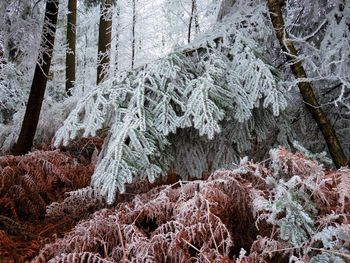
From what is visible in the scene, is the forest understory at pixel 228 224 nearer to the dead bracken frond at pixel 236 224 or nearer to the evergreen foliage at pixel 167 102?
the dead bracken frond at pixel 236 224

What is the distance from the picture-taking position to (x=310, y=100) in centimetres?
364

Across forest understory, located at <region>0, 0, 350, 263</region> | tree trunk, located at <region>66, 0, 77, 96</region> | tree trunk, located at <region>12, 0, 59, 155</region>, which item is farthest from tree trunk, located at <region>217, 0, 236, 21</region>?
tree trunk, located at <region>66, 0, 77, 96</region>

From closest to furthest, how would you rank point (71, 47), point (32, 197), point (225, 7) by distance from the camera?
point (32, 197) → point (225, 7) → point (71, 47)

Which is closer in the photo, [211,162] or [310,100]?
[310,100]

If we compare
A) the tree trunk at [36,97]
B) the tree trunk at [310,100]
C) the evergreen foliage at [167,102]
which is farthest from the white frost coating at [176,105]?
the tree trunk at [36,97]

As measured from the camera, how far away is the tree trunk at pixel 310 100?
11.7ft

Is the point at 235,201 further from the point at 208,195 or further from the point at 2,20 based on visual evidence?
the point at 2,20

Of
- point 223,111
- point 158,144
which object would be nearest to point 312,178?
point 223,111

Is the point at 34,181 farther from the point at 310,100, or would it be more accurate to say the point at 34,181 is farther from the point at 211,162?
the point at 310,100

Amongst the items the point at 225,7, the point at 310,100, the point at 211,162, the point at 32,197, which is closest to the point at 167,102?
the point at 211,162

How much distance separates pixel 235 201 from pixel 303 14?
2.84 metres

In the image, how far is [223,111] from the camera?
3.27m

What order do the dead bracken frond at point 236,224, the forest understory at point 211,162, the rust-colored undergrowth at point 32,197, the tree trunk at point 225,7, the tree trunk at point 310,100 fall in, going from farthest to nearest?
Result: the tree trunk at point 225,7 → the tree trunk at point 310,100 → the rust-colored undergrowth at point 32,197 → the forest understory at point 211,162 → the dead bracken frond at point 236,224

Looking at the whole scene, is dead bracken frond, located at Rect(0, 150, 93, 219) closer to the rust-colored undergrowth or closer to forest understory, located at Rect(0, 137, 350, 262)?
the rust-colored undergrowth
